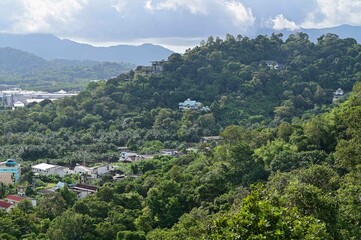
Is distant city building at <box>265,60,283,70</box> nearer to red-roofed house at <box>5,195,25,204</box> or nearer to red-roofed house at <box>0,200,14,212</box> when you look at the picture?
red-roofed house at <box>5,195,25,204</box>

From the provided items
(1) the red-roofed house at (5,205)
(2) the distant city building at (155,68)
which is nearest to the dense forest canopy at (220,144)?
(2) the distant city building at (155,68)

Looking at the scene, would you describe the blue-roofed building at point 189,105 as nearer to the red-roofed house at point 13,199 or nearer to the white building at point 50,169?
the white building at point 50,169

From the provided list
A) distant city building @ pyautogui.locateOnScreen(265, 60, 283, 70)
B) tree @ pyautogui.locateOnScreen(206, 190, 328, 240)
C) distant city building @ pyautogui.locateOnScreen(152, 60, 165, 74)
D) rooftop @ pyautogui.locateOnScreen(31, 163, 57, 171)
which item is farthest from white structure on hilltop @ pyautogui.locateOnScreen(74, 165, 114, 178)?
distant city building @ pyautogui.locateOnScreen(265, 60, 283, 70)

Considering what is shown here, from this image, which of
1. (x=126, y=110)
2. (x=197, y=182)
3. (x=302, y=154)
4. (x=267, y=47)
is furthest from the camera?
(x=267, y=47)

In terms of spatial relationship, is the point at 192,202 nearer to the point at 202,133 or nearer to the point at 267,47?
the point at 202,133

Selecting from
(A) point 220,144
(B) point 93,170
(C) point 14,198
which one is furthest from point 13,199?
(A) point 220,144

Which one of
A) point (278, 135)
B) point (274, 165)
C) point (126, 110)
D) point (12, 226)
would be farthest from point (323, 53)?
point (12, 226)
